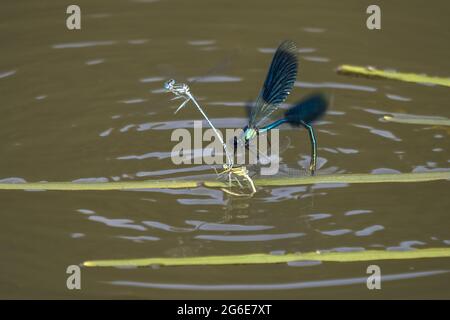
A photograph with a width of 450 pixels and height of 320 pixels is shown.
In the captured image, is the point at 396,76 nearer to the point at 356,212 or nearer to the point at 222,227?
the point at 356,212

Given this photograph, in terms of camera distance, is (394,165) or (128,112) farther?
(128,112)

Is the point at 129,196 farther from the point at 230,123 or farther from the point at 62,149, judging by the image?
the point at 230,123

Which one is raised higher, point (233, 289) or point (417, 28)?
point (417, 28)

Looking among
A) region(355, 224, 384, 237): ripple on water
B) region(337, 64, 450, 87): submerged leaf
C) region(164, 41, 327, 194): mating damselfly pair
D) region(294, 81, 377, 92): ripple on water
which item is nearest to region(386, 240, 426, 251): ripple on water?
region(355, 224, 384, 237): ripple on water

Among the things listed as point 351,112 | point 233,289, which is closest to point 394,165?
point 351,112

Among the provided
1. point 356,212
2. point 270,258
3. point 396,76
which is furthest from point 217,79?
point 270,258

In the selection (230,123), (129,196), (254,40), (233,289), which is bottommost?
(233,289)

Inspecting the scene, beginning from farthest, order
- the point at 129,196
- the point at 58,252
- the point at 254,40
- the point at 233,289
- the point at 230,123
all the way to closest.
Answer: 1. the point at 254,40
2. the point at 230,123
3. the point at 129,196
4. the point at 58,252
5. the point at 233,289

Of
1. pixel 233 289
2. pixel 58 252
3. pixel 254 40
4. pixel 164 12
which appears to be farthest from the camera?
pixel 164 12
